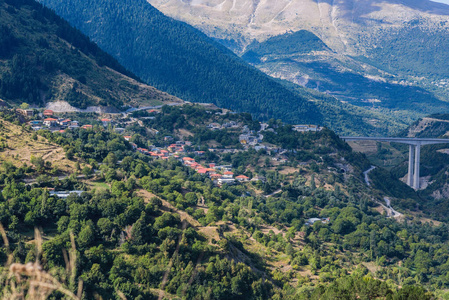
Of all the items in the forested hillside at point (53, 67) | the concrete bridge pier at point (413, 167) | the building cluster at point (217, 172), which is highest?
the forested hillside at point (53, 67)

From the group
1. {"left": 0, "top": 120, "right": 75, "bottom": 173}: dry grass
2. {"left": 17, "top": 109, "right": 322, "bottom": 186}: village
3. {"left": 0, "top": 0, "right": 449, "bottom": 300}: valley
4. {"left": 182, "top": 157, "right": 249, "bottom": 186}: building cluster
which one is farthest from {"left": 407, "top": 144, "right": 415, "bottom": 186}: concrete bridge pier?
{"left": 0, "top": 120, "right": 75, "bottom": 173}: dry grass

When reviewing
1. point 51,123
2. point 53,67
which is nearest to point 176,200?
point 51,123

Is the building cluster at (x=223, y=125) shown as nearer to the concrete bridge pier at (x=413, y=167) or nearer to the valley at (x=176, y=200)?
the valley at (x=176, y=200)

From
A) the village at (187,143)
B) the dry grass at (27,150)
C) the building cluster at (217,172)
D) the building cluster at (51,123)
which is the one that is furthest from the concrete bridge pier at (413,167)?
the dry grass at (27,150)

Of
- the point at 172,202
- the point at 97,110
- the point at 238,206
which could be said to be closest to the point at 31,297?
the point at 172,202

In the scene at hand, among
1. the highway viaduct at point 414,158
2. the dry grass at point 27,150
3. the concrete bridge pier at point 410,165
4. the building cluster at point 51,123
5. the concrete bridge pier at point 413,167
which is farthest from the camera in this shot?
the concrete bridge pier at point 410,165

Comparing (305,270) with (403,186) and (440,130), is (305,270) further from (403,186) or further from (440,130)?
(440,130)

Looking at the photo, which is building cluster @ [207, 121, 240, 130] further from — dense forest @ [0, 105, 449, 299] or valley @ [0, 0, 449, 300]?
dense forest @ [0, 105, 449, 299]

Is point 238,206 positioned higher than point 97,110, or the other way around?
point 97,110
